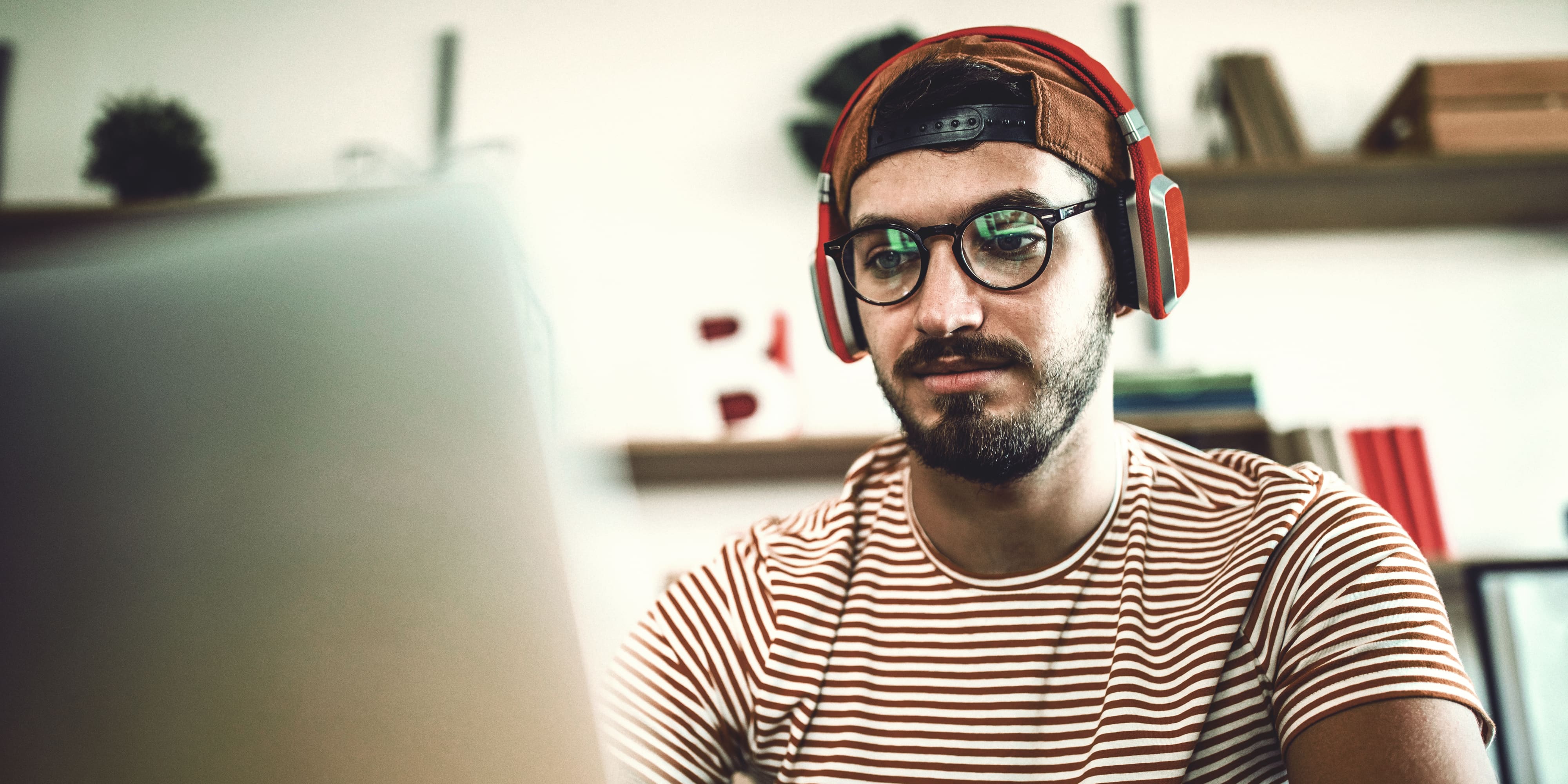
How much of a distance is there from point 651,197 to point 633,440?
2.22 feet

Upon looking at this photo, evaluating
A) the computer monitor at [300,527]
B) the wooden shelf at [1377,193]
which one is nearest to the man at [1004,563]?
the computer monitor at [300,527]

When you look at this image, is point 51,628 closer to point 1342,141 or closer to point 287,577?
point 287,577

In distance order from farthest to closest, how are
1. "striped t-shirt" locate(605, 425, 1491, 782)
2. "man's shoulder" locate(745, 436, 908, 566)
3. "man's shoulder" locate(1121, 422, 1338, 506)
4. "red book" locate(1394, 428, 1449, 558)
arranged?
"red book" locate(1394, 428, 1449, 558)
"man's shoulder" locate(745, 436, 908, 566)
"man's shoulder" locate(1121, 422, 1338, 506)
"striped t-shirt" locate(605, 425, 1491, 782)

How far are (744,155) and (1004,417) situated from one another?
1.38 meters

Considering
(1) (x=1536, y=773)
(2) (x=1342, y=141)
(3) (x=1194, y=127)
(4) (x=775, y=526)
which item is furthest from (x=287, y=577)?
(2) (x=1342, y=141)

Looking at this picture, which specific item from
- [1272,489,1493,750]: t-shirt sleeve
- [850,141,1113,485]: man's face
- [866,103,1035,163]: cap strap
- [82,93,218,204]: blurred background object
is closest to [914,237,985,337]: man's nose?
[850,141,1113,485]: man's face

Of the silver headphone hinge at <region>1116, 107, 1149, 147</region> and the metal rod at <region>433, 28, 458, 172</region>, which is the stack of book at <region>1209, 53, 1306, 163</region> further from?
the metal rod at <region>433, 28, 458, 172</region>

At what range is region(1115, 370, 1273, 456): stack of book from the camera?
157cm

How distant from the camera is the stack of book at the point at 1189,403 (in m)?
1.57

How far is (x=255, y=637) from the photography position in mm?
272

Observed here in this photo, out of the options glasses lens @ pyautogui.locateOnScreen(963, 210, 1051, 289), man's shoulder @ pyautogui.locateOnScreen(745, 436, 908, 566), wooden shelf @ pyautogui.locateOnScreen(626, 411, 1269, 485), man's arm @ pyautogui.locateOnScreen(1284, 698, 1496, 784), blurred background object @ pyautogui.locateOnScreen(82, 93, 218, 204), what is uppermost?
blurred background object @ pyautogui.locateOnScreen(82, 93, 218, 204)

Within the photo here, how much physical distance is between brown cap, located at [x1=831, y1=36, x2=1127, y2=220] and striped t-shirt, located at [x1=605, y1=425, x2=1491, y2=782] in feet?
1.18

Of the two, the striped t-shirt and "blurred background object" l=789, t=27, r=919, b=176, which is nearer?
the striped t-shirt

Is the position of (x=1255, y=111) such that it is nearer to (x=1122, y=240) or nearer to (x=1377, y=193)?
(x=1377, y=193)
